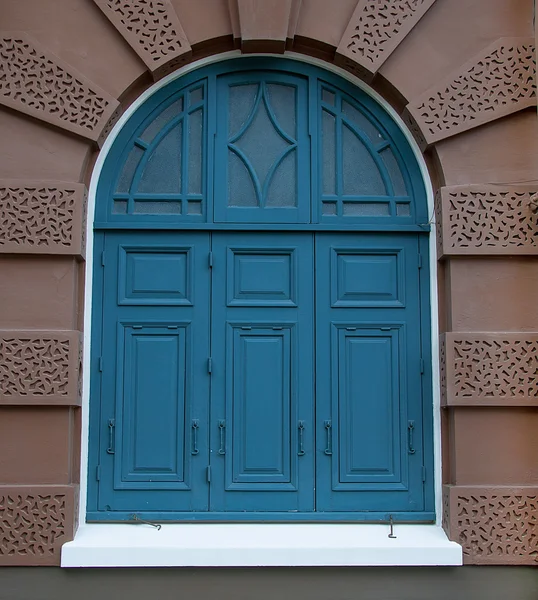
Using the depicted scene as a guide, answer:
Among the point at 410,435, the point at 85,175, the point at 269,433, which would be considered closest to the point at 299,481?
the point at 269,433

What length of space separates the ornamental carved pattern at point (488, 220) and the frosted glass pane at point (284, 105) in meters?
1.24

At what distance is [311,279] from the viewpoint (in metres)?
5.20

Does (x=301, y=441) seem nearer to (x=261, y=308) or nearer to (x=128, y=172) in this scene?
(x=261, y=308)

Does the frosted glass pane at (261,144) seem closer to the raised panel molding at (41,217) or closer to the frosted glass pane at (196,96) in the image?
the frosted glass pane at (196,96)

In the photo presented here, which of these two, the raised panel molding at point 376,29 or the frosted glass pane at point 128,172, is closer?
the raised panel molding at point 376,29

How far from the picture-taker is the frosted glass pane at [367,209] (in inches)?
208

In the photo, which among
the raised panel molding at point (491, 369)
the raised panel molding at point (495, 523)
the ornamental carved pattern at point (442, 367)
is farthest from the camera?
the ornamental carved pattern at point (442, 367)

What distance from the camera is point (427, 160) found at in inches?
207

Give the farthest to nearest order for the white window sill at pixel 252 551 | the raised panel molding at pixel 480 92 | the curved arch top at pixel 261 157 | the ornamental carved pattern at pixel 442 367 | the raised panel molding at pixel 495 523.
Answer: the curved arch top at pixel 261 157
the raised panel molding at pixel 480 92
the ornamental carved pattern at pixel 442 367
the raised panel molding at pixel 495 523
the white window sill at pixel 252 551

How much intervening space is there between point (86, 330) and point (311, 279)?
5.44 ft

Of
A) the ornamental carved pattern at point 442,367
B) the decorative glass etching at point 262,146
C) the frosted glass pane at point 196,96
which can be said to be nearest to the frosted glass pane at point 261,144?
the decorative glass etching at point 262,146

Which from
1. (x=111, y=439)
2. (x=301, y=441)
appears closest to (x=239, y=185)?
(x=301, y=441)

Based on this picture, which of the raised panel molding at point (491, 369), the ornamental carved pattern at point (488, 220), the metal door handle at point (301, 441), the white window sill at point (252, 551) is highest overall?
the ornamental carved pattern at point (488, 220)

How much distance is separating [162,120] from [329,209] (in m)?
1.42
